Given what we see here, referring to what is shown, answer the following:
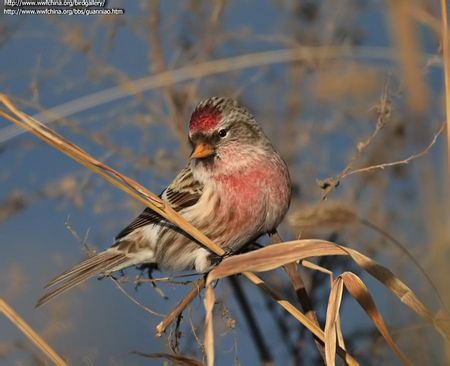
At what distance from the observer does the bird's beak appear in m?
3.35

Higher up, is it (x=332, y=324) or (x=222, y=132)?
(x=222, y=132)

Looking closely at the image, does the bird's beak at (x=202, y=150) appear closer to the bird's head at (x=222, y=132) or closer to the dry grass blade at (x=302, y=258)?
the bird's head at (x=222, y=132)

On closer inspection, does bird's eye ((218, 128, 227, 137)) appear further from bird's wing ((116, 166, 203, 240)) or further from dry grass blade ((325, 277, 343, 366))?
dry grass blade ((325, 277, 343, 366))

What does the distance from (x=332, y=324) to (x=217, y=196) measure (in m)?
1.49

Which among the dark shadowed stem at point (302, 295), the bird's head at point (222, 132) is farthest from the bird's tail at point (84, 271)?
the dark shadowed stem at point (302, 295)

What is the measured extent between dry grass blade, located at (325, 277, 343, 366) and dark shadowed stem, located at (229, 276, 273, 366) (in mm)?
1928

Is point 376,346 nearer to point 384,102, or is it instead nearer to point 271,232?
point 271,232

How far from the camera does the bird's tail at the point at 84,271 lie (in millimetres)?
3604

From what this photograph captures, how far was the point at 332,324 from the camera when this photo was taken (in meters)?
2.09

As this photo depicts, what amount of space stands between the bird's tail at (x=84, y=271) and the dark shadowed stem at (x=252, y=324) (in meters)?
0.76

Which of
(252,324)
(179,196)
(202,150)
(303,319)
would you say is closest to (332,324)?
(303,319)

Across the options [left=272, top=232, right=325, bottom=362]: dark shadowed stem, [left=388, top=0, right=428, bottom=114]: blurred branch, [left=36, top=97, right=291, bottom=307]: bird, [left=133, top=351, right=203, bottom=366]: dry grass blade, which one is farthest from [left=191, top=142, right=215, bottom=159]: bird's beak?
[left=388, top=0, right=428, bottom=114]: blurred branch

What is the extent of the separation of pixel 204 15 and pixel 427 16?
9.33ft

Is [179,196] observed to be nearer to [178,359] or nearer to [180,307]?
[180,307]
